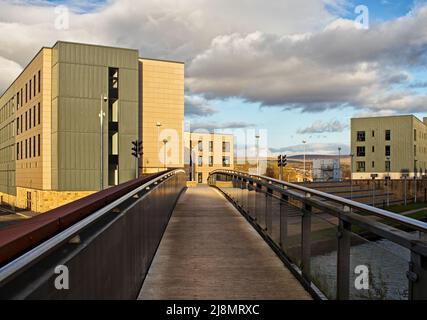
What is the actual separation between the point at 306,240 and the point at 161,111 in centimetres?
4892

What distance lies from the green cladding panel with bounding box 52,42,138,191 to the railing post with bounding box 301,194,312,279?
3913 cm

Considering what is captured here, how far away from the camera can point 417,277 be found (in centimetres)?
273

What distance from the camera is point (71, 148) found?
4222 centimetres

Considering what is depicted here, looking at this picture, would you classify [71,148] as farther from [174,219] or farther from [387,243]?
[387,243]

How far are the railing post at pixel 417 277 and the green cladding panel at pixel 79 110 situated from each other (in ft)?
137

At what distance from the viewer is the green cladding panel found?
1633 inches

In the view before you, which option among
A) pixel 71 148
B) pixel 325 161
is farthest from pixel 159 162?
pixel 325 161

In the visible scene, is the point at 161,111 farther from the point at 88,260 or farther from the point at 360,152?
the point at 88,260

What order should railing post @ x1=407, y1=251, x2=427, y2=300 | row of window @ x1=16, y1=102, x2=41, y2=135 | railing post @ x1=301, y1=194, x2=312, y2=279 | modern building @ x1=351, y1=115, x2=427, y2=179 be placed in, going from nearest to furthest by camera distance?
1. railing post @ x1=407, y1=251, x2=427, y2=300
2. railing post @ x1=301, y1=194, x2=312, y2=279
3. row of window @ x1=16, y1=102, x2=41, y2=135
4. modern building @ x1=351, y1=115, x2=427, y2=179

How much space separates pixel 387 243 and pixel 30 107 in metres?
51.3

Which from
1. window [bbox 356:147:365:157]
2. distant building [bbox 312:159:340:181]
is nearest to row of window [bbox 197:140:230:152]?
distant building [bbox 312:159:340:181]

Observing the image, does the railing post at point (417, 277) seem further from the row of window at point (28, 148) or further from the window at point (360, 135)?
the window at point (360, 135)

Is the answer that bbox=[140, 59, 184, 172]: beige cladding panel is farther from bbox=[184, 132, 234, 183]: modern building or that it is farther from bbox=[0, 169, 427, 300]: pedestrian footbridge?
bbox=[0, 169, 427, 300]: pedestrian footbridge

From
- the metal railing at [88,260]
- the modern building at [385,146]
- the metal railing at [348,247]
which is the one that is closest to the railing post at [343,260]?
the metal railing at [348,247]
